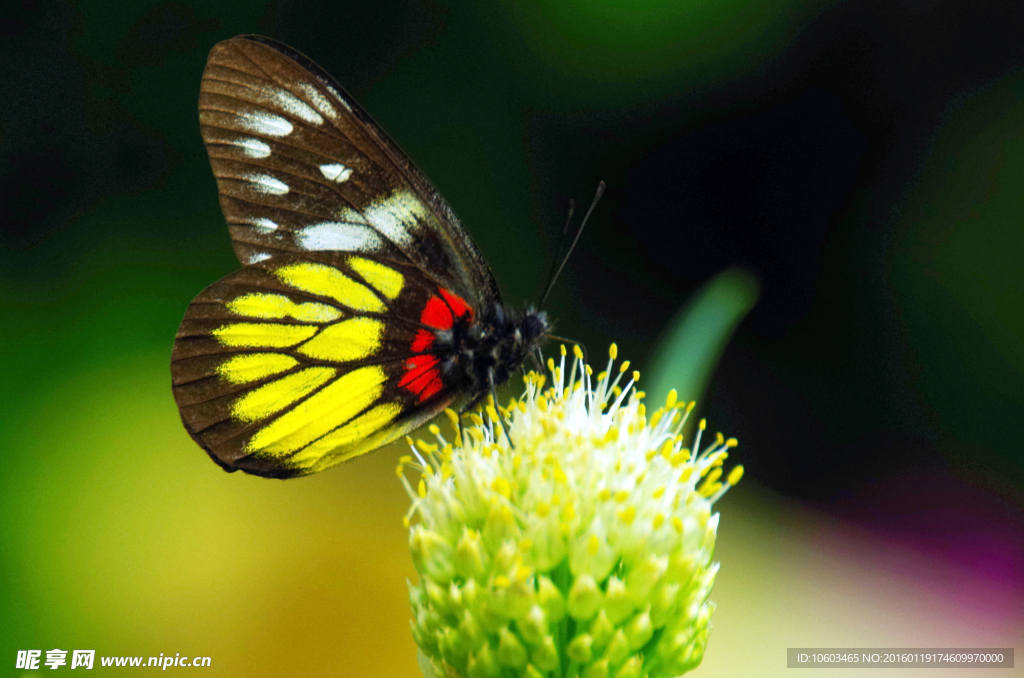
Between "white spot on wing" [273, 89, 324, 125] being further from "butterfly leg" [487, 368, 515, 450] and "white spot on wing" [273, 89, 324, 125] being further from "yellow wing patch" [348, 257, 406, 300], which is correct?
"butterfly leg" [487, 368, 515, 450]

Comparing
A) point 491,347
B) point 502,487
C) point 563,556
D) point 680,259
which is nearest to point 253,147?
point 491,347

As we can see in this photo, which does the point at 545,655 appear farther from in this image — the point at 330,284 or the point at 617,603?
the point at 330,284

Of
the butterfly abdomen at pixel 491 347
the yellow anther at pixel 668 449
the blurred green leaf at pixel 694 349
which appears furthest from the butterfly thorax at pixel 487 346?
the yellow anther at pixel 668 449

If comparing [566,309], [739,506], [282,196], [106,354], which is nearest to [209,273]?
[106,354]

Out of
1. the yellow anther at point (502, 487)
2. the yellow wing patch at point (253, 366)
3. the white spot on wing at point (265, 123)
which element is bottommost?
the yellow anther at point (502, 487)

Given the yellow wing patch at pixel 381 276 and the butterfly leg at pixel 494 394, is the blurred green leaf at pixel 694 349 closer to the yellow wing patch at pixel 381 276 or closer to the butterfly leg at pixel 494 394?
the butterfly leg at pixel 494 394

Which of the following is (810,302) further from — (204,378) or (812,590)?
(204,378)
